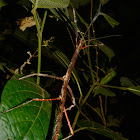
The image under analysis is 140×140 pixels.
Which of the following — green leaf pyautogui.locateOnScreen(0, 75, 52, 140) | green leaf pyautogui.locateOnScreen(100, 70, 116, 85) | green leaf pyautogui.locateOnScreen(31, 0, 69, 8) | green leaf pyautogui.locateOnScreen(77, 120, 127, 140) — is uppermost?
green leaf pyautogui.locateOnScreen(31, 0, 69, 8)

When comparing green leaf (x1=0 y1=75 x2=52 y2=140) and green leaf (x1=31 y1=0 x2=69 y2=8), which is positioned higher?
green leaf (x1=31 y1=0 x2=69 y2=8)

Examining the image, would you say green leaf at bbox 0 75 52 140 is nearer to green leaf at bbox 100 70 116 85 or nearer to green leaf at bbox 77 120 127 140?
green leaf at bbox 77 120 127 140

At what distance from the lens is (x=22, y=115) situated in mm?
363

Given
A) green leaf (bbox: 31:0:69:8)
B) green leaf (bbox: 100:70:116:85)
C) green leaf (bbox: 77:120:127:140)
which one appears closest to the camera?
green leaf (bbox: 31:0:69:8)

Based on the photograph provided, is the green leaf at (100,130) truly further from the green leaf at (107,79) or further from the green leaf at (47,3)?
the green leaf at (47,3)

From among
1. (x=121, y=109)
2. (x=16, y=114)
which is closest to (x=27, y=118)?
(x=16, y=114)

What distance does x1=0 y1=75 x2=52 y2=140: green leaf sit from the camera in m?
0.33

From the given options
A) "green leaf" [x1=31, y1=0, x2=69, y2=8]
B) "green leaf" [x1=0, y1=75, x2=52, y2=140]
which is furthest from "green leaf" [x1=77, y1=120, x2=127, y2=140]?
"green leaf" [x1=31, y1=0, x2=69, y2=8]

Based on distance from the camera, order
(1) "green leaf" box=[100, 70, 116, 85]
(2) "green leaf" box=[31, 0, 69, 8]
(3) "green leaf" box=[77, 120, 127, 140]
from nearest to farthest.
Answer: (2) "green leaf" box=[31, 0, 69, 8] → (3) "green leaf" box=[77, 120, 127, 140] → (1) "green leaf" box=[100, 70, 116, 85]

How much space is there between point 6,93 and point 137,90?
0.54 meters

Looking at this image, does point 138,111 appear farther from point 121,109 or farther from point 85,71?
point 85,71

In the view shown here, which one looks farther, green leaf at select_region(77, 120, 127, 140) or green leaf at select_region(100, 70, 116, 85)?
green leaf at select_region(100, 70, 116, 85)

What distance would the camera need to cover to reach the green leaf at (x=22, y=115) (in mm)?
329

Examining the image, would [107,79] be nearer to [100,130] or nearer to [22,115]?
[100,130]
